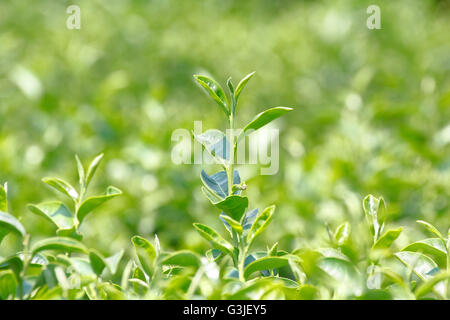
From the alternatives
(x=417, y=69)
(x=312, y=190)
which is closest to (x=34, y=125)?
(x=312, y=190)

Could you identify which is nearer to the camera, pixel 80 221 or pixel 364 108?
pixel 80 221

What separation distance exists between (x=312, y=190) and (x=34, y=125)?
1.17m

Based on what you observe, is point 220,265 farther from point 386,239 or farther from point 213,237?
point 386,239

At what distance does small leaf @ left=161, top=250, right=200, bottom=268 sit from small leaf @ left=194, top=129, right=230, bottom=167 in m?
0.17

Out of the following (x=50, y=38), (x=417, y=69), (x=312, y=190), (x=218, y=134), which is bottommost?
(x=312, y=190)

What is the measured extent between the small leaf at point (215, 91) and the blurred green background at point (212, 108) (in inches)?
14.1

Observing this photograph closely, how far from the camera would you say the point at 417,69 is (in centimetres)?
321

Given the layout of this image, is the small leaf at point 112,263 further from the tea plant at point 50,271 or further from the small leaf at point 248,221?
the small leaf at point 248,221

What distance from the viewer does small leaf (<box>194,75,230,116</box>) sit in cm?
81

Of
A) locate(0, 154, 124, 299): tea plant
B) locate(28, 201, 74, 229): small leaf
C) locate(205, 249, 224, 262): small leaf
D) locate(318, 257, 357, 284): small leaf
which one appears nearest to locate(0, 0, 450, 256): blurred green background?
locate(28, 201, 74, 229): small leaf

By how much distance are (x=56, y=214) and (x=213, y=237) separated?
0.83 feet

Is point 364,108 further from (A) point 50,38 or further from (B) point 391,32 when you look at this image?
(A) point 50,38

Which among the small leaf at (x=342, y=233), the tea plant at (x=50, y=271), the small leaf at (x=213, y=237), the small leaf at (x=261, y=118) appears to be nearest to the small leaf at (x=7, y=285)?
the tea plant at (x=50, y=271)
